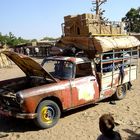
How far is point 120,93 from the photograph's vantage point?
447 inches

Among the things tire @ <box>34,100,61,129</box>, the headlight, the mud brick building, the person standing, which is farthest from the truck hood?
the person standing

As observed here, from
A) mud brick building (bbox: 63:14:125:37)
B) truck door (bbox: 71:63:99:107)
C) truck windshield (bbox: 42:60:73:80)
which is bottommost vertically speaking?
truck door (bbox: 71:63:99:107)

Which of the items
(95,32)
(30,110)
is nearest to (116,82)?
(95,32)

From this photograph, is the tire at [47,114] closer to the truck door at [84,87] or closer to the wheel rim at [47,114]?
the wheel rim at [47,114]

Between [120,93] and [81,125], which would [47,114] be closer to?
[81,125]

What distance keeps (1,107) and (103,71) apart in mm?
3545

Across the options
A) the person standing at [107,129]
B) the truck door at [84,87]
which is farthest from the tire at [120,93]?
the person standing at [107,129]

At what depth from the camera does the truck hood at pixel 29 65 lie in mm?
8788

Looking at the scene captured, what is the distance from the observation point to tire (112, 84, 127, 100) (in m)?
11.1

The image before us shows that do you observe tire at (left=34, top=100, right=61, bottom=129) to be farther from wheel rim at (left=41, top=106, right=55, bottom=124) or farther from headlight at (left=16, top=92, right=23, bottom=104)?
headlight at (left=16, top=92, right=23, bottom=104)

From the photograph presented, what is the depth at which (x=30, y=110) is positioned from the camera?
26.4 feet

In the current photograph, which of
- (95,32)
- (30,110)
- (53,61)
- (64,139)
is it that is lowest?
(64,139)

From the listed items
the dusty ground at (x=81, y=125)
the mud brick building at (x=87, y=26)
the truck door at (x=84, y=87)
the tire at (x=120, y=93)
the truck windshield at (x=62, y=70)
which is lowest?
the dusty ground at (x=81, y=125)

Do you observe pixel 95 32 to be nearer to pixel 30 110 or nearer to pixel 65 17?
pixel 65 17
